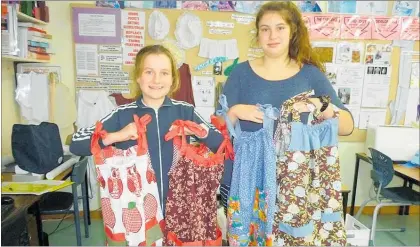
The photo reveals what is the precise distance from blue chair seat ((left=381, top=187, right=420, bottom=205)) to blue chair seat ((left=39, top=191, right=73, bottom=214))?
2.63 meters

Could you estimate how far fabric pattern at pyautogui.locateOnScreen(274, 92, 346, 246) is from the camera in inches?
45.3

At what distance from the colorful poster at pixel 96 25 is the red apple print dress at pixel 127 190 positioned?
2.02 m

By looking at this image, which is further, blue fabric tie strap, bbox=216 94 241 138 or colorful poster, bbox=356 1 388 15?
colorful poster, bbox=356 1 388 15

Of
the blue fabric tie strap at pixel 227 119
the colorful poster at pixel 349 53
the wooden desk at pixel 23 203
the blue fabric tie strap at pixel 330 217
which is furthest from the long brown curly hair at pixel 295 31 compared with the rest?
the colorful poster at pixel 349 53

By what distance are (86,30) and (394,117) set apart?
3229mm

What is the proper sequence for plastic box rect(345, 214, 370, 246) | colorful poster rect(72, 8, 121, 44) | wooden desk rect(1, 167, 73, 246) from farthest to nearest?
colorful poster rect(72, 8, 121, 44)
plastic box rect(345, 214, 370, 246)
wooden desk rect(1, 167, 73, 246)

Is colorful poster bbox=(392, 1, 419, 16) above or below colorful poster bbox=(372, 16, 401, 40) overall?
above

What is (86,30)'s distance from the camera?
9.44 ft

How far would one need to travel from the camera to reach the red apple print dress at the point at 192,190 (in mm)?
1209

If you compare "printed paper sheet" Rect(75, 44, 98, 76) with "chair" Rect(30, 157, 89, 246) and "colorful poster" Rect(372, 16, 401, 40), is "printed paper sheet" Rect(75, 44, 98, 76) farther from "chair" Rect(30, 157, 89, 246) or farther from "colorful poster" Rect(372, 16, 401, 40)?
"colorful poster" Rect(372, 16, 401, 40)

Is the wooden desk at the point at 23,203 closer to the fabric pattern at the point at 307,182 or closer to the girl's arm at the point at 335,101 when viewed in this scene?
the fabric pattern at the point at 307,182

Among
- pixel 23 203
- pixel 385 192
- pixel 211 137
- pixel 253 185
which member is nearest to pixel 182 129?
pixel 211 137

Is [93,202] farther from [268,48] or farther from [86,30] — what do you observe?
[268,48]

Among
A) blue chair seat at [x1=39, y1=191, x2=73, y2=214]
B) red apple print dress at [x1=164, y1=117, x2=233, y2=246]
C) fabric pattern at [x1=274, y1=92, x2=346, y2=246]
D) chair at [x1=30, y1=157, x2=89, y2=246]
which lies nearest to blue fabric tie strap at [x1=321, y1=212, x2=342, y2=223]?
fabric pattern at [x1=274, y1=92, x2=346, y2=246]
